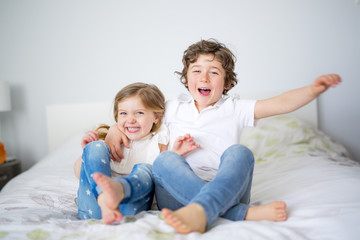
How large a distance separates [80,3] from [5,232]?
219 centimetres

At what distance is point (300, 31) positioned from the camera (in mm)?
2293

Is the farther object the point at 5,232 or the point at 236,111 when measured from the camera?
the point at 236,111

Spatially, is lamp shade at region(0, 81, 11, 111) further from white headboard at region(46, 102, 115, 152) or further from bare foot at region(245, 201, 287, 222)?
bare foot at region(245, 201, 287, 222)

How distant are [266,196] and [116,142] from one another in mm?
615

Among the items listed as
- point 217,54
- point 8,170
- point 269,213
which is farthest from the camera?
point 8,170

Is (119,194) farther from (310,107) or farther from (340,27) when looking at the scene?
(340,27)

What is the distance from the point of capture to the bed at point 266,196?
761 millimetres

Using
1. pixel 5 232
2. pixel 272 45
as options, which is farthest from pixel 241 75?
pixel 5 232

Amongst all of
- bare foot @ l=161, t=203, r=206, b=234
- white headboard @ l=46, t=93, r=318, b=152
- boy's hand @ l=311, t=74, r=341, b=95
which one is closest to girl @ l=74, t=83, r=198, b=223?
bare foot @ l=161, t=203, r=206, b=234

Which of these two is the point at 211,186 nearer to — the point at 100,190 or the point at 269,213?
the point at 269,213

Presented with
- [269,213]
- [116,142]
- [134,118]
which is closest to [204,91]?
[134,118]

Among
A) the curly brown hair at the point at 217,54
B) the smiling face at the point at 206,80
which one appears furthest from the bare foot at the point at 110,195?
the curly brown hair at the point at 217,54

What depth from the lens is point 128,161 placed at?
1.17 meters

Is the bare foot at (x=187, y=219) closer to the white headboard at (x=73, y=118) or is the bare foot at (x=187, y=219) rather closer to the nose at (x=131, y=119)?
the nose at (x=131, y=119)
